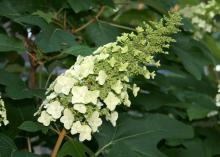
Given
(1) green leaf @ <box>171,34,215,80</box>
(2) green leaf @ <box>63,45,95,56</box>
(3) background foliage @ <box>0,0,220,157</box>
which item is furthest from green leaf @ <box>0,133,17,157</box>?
(1) green leaf @ <box>171,34,215,80</box>

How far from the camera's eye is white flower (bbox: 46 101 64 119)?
1.30 m

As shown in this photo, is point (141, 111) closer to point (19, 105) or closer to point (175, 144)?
point (175, 144)

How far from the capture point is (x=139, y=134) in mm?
1700

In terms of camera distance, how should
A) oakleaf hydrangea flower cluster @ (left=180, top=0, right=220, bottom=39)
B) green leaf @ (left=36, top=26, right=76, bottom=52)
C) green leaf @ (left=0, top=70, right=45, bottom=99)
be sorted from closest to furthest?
green leaf @ (left=0, top=70, right=45, bottom=99) → green leaf @ (left=36, top=26, right=76, bottom=52) → oakleaf hydrangea flower cluster @ (left=180, top=0, right=220, bottom=39)

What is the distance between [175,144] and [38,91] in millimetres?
850

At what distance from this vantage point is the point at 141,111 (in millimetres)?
2367

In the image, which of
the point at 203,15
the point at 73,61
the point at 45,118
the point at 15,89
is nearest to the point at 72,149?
the point at 45,118

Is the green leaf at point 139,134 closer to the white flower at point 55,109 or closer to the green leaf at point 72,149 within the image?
the green leaf at point 72,149

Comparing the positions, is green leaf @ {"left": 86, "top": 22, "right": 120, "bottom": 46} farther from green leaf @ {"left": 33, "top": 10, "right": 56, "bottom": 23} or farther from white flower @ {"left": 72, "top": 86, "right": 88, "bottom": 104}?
white flower @ {"left": 72, "top": 86, "right": 88, "bottom": 104}

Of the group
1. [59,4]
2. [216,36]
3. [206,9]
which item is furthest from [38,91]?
[216,36]

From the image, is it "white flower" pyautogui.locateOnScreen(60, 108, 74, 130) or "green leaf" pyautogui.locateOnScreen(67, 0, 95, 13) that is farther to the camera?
"green leaf" pyautogui.locateOnScreen(67, 0, 95, 13)

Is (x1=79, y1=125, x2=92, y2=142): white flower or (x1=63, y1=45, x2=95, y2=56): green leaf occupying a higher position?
(x1=63, y1=45, x2=95, y2=56): green leaf

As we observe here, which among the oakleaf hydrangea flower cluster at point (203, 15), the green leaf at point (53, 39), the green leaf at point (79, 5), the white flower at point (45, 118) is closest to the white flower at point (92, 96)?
the white flower at point (45, 118)

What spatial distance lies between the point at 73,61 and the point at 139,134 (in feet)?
1.39
